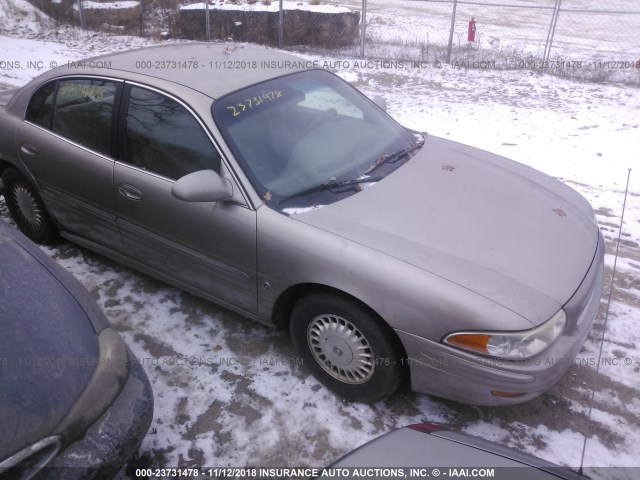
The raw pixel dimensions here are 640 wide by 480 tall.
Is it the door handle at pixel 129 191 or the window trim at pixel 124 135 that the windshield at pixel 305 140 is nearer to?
the window trim at pixel 124 135

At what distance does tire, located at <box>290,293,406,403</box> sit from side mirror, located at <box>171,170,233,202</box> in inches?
28.4

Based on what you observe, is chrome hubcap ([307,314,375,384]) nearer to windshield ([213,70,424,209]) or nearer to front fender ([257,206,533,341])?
front fender ([257,206,533,341])

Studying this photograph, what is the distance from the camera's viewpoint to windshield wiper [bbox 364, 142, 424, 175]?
3.07 m

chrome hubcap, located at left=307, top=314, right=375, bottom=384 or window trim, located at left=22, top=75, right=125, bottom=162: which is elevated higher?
window trim, located at left=22, top=75, right=125, bottom=162

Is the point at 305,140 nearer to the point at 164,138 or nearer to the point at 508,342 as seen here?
the point at 164,138

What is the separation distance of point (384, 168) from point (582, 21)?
61.9ft

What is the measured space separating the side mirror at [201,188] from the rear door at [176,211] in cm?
9

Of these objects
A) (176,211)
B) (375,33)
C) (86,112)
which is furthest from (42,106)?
(375,33)

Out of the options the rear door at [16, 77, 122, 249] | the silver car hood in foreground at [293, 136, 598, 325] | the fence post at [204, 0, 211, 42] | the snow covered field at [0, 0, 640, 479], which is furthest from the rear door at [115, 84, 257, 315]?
the fence post at [204, 0, 211, 42]

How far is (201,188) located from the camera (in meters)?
2.61

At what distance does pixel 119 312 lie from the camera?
346cm

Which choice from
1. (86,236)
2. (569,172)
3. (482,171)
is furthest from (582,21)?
(86,236)

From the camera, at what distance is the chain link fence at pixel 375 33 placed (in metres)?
10.2

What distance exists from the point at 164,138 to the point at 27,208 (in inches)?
70.8
